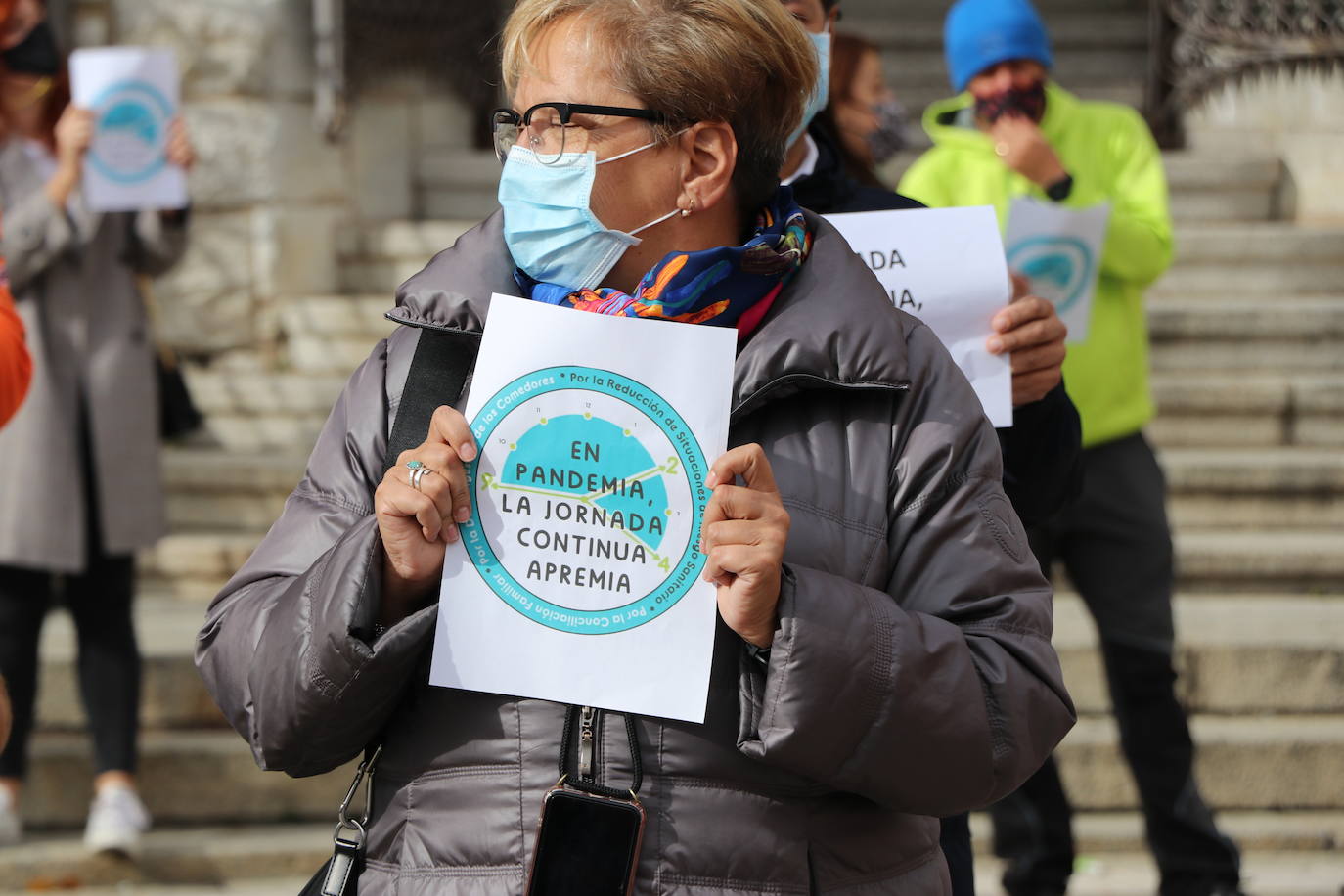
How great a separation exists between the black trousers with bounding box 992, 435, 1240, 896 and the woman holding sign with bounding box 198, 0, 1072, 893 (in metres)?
2.15

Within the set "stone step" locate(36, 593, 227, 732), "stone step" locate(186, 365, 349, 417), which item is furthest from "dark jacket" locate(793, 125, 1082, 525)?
"stone step" locate(186, 365, 349, 417)

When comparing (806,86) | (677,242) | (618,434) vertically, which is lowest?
(618,434)

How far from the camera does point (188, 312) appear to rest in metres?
6.56

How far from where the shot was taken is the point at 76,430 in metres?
4.64

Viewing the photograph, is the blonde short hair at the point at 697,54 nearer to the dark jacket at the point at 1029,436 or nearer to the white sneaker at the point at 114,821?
the dark jacket at the point at 1029,436

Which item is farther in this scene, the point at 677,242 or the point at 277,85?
the point at 277,85

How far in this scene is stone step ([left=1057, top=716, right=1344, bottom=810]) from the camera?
4.84m

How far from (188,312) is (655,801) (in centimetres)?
528

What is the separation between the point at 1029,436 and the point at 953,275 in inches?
12.1

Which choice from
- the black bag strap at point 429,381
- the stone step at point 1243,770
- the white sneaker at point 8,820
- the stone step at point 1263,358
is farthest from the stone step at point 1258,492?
the black bag strap at point 429,381

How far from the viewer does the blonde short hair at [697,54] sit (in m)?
1.93

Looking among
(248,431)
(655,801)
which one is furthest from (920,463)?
(248,431)

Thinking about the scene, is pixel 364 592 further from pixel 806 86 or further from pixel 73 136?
pixel 73 136

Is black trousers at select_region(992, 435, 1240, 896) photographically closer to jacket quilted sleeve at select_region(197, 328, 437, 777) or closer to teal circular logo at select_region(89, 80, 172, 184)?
jacket quilted sleeve at select_region(197, 328, 437, 777)
